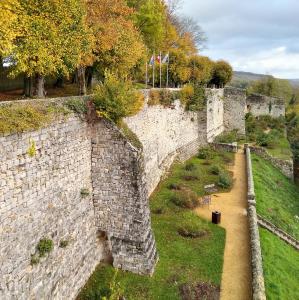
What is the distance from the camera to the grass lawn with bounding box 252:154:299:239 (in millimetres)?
21825

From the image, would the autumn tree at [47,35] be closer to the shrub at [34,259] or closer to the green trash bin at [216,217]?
the shrub at [34,259]

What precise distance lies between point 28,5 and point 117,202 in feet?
27.7

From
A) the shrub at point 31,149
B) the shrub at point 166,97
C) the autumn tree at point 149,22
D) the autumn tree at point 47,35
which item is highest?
the autumn tree at point 149,22

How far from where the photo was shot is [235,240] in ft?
52.9

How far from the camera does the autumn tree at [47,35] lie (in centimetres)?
1415

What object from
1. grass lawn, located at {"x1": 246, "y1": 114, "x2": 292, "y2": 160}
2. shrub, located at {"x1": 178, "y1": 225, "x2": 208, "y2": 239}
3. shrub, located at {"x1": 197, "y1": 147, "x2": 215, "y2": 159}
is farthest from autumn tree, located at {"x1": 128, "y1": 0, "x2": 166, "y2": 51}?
shrub, located at {"x1": 178, "y1": 225, "x2": 208, "y2": 239}

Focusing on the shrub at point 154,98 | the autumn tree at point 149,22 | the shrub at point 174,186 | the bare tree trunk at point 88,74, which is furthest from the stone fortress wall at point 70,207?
the autumn tree at point 149,22

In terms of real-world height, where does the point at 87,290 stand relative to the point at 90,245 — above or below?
below

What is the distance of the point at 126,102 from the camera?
41.5 ft

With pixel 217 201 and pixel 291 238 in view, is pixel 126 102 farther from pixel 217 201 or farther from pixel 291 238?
pixel 291 238

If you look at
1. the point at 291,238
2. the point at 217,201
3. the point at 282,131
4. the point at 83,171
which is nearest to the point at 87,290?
the point at 83,171

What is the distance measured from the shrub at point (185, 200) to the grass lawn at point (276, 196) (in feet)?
13.3

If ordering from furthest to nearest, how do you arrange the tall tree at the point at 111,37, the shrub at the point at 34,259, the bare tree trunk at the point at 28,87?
the tall tree at the point at 111,37, the bare tree trunk at the point at 28,87, the shrub at the point at 34,259

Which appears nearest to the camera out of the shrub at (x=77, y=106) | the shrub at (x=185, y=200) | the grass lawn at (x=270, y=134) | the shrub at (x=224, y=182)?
the shrub at (x=77, y=106)
